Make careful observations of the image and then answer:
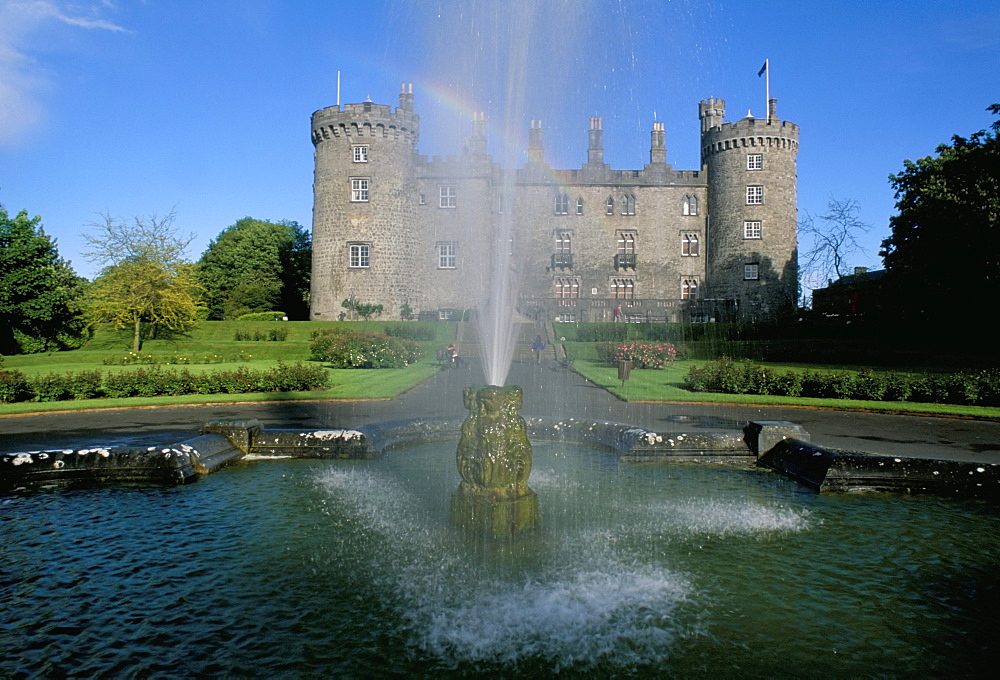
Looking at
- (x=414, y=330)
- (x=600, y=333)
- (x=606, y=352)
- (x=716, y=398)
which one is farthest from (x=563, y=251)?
(x=716, y=398)

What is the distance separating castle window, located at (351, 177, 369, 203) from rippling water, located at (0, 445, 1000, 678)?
3940 centimetres

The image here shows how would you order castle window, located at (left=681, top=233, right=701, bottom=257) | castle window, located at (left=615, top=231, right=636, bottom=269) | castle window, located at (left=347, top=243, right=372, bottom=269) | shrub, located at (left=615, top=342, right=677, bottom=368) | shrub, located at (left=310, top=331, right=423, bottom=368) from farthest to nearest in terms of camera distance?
castle window, located at (left=681, top=233, right=701, bottom=257) → castle window, located at (left=615, top=231, right=636, bottom=269) → castle window, located at (left=347, top=243, right=372, bottom=269) → shrub, located at (left=310, top=331, right=423, bottom=368) → shrub, located at (left=615, top=342, right=677, bottom=368)

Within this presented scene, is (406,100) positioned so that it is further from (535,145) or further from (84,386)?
(84,386)

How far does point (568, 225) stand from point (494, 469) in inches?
1805

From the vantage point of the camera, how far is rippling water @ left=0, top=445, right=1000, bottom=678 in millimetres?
3791

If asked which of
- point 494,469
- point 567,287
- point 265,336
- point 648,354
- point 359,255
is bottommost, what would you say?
point 494,469

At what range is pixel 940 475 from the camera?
7.15 meters

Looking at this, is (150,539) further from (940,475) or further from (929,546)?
(940,475)

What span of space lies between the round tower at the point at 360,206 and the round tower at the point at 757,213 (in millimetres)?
23803

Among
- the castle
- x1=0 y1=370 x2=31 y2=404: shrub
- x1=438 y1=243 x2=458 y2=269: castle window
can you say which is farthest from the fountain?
x1=438 y1=243 x2=458 y2=269: castle window

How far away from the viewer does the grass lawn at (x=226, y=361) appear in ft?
53.1

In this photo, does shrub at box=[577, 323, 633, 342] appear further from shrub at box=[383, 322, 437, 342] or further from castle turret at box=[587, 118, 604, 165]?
castle turret at box=[587, 118, 604, 165]

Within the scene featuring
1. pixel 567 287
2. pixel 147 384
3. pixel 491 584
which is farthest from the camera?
pixel 567 287

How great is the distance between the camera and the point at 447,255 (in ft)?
161
